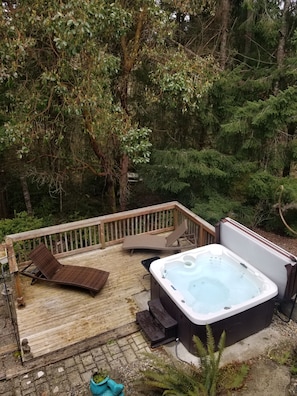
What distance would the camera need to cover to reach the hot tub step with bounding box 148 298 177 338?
399 cm

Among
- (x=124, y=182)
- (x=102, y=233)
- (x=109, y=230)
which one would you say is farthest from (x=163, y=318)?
(x=124, y=182)

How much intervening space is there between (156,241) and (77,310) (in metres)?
2.08

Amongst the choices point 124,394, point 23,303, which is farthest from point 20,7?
point 124,394

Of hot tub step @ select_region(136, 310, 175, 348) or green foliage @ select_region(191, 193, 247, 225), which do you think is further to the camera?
green foliage @ select_region(191, 193, 247, 225)

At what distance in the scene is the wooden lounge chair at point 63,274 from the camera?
4.89 metres

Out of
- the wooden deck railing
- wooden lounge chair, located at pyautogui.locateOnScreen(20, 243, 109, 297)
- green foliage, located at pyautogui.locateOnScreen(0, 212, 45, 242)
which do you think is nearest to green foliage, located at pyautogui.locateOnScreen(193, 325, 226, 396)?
wooden lounge chair, located at pyautogui.locateOnScreen(20, 243, 109, 297)

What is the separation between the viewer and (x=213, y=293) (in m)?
4.70

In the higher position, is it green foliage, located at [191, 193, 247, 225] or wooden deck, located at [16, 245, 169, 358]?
green foliage, located at [191, 193, 247, 225]

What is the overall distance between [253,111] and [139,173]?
10.3 feet

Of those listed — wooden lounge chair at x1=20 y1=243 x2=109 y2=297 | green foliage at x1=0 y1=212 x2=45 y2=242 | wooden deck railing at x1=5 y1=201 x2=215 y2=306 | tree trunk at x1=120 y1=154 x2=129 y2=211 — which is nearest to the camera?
wooden lounge chair at x1=20 y1=243 x2=109 y2=297

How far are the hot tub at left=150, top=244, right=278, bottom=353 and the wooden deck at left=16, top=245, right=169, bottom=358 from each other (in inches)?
24.0

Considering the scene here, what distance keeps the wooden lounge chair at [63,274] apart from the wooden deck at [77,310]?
203 millimetres

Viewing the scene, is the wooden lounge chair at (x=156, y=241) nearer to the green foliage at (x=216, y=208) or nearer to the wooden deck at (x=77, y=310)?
the wooden deck at (x=77, y=310)

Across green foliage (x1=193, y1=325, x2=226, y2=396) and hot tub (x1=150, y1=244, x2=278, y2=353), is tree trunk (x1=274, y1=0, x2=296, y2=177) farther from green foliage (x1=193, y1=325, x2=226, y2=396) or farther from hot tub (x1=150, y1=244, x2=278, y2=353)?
green foliage (x1=193, y1=325, x2=226, y2=396)
